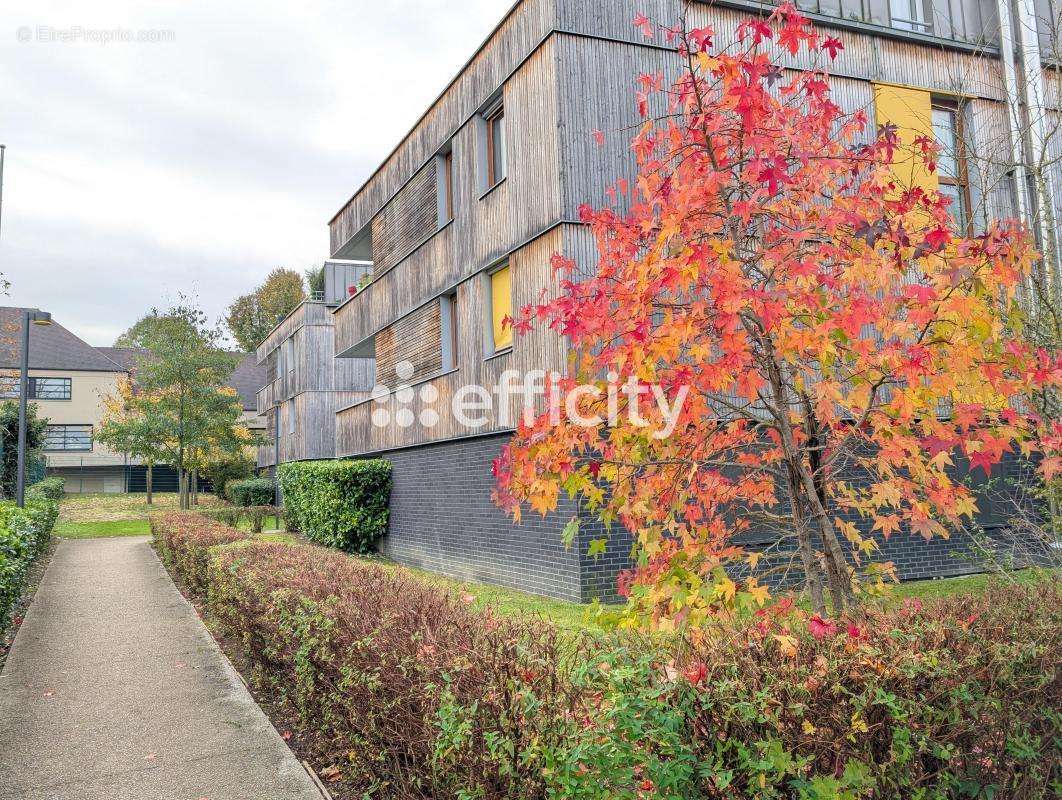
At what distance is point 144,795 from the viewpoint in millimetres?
4648

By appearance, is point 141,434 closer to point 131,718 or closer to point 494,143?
point 494,143

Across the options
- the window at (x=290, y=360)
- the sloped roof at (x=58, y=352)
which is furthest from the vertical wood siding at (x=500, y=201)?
the sloped roof at (x=58, y=352)

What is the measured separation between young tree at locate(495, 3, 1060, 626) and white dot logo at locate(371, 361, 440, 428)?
9.98 m

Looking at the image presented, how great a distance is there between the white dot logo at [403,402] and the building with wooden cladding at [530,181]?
55 millimetres

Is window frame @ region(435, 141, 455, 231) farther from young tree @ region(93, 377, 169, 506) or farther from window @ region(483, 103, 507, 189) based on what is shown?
young tree @ region(93, 377, 169, 506)

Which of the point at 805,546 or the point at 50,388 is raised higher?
the point at 50,388

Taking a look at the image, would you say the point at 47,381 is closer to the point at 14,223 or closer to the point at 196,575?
the point at 14,223

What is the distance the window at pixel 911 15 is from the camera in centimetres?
1297

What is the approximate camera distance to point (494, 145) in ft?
43.1

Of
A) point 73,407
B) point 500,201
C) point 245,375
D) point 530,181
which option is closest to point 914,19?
point 530,181

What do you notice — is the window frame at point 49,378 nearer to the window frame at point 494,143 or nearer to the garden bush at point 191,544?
the garden bush at point 191,544

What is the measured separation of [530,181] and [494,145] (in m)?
2.23

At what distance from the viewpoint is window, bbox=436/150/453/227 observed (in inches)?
583

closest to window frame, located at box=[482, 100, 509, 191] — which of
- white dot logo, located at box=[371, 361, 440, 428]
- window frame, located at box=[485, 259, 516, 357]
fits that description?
window frame, located at box=[485, 259, 516, 357]
